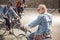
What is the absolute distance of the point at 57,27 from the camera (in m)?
8.43

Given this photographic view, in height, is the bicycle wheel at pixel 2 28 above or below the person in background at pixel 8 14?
below

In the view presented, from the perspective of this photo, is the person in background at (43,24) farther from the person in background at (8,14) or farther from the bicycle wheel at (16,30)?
the person in background at (8,14)

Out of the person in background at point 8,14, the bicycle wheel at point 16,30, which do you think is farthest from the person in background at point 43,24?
the person in background at point 8,14

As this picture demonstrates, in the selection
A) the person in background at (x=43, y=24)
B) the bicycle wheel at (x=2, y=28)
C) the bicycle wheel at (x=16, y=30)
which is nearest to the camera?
the person in background at (x=43, y=24)

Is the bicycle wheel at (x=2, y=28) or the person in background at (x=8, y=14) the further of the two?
the bicycle wheel at (x=2, y=28)

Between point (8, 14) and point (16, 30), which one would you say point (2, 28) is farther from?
point (8, 14)

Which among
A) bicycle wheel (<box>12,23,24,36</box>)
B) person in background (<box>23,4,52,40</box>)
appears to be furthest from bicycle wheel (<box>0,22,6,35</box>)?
person in background (<box>23,4,52,40</box>)

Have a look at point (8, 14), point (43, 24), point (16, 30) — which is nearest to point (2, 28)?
point (16, 30)

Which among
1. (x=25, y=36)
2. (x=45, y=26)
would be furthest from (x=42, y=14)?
(x=25, y=36)

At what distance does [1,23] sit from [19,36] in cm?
86

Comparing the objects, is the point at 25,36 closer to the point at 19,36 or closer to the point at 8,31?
the point at 19,36

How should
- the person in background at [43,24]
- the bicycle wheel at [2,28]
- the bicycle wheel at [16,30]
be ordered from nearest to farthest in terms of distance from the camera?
the person in background at [43,24]
the bicycle wheel at [16,30]
the bicycle wheel at [2,28]

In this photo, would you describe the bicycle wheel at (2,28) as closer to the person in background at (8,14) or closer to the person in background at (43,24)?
the person in background at (8,14)

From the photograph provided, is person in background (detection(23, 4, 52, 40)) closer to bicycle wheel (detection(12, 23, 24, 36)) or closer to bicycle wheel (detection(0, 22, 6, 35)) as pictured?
bicycle wheel (detection(12, 23, 24, 36))
